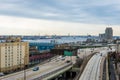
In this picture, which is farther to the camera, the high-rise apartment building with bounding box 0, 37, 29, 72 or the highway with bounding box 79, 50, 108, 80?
the high-rise apartment building with bounding box 0, 37, 29, 72

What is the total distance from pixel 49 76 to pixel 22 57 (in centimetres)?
2319

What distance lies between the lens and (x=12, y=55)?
215 ft

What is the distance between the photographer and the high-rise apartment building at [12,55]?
2438 inches

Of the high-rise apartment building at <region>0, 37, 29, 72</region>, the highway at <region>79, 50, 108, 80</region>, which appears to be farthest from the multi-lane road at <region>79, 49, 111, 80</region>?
the high-rise apartment building at <region>0, 37, 29, 72</region>

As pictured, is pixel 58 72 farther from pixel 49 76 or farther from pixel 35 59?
pixel 35 59

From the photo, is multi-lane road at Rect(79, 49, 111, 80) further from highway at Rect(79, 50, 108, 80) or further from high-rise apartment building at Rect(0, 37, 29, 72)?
high-rise apartment building at Rect(0, 37, 29, 72)

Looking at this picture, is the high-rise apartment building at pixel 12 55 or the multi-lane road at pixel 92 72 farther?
the high-rise apartment building at pixel 12 55

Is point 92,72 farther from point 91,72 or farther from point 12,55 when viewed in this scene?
point 12,55

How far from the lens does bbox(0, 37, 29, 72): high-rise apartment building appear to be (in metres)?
61.9

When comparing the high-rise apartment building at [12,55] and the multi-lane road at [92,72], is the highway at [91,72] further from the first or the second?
the high-rise apartment building at [12,55]

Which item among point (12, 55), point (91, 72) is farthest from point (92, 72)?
point (12, 55)

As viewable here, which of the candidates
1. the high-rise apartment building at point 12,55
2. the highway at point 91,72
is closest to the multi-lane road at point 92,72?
the highway at point 91,72

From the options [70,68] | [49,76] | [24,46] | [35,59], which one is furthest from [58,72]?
[35,59]

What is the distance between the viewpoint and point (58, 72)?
2176 inches
